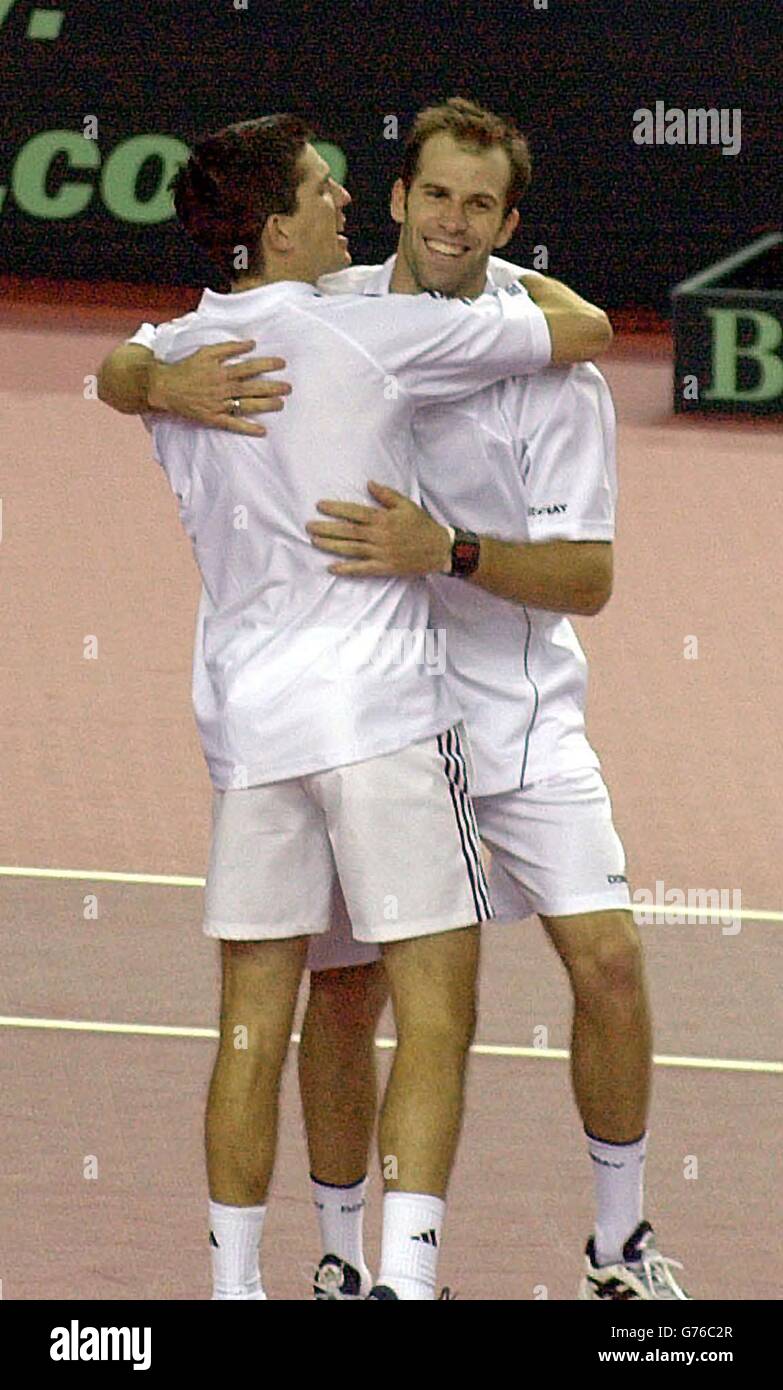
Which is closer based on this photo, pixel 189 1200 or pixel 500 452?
pixel 500 452

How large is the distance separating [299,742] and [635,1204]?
43.0 inches

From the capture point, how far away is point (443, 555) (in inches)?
172

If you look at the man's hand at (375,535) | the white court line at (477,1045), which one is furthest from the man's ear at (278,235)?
the white court line at (477,1045)

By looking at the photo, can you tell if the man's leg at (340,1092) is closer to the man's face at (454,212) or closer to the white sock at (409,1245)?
the white sock at (409,1245)

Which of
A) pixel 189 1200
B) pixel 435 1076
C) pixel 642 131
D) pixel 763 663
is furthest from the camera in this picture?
pixel 642 131

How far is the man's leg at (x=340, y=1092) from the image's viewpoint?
4.79 meters

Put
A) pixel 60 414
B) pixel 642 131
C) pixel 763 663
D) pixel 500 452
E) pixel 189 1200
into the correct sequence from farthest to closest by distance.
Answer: pixel 642 131 < pixel 60 414 < pixel 763 663 < pixel 189 1200 < pixel 500 452

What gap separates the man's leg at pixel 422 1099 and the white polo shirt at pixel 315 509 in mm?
343

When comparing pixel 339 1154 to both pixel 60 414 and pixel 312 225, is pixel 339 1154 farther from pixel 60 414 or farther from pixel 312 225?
pixel 60 414

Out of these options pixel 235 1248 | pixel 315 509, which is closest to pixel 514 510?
pixel 315 509

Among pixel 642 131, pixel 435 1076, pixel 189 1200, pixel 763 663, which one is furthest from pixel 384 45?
pixel 435 1076

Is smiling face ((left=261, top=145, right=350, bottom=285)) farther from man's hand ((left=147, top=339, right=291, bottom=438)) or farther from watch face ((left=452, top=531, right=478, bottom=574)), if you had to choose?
watch face ((left=452, top=531, right=478, bottom=574))

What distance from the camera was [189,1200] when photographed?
5.44 metres

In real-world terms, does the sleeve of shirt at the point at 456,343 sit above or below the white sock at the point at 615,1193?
above
